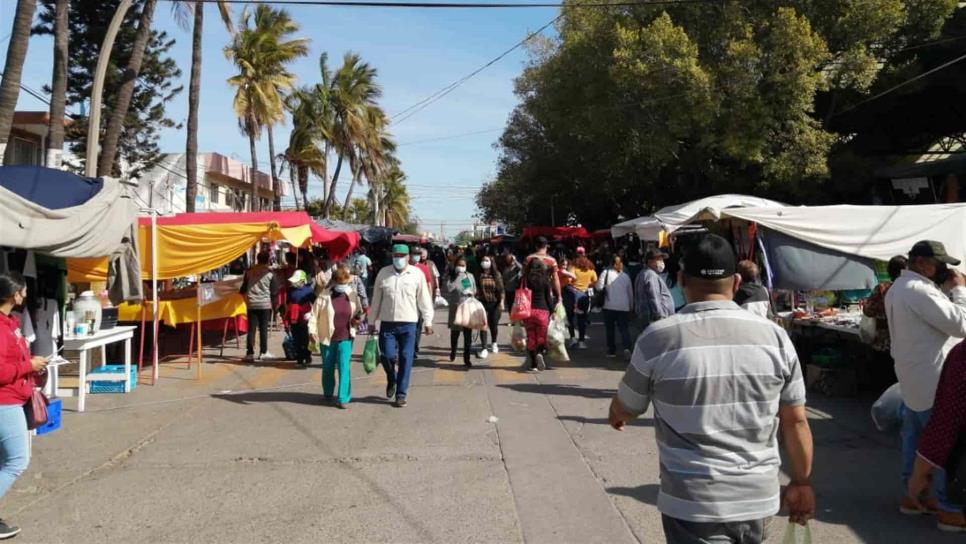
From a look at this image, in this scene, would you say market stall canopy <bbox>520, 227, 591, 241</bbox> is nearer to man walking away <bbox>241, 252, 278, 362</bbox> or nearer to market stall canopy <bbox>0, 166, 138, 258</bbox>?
man walking away <bbox>241, 252, 278, 362</bbox>

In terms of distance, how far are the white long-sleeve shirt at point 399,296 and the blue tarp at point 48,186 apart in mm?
3139

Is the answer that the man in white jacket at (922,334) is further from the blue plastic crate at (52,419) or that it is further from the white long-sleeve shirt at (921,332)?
the blue plastic crate at (52,419)

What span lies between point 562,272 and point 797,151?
27.4ft

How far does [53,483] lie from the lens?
5727 mm

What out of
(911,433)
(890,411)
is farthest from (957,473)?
(890,411)

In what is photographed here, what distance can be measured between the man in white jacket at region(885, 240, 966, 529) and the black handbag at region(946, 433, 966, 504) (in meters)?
1.92

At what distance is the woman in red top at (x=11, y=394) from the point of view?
4422 millimetres

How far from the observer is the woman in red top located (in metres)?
4.42

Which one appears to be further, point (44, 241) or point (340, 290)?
point (340, 290)

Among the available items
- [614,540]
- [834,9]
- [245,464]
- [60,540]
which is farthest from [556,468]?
[834,9]

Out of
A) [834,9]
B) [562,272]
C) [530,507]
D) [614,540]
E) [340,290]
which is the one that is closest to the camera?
[614,540]

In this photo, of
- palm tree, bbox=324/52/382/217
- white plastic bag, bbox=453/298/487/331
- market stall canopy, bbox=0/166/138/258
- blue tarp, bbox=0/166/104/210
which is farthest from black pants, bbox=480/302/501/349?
palm tree, bbox=324/52/382/217

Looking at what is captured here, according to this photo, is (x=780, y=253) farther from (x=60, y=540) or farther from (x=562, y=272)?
(x=60, y=540)

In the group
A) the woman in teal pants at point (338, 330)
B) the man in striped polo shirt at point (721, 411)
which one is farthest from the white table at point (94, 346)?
the man in striped polo shirt at point (721, 411)
